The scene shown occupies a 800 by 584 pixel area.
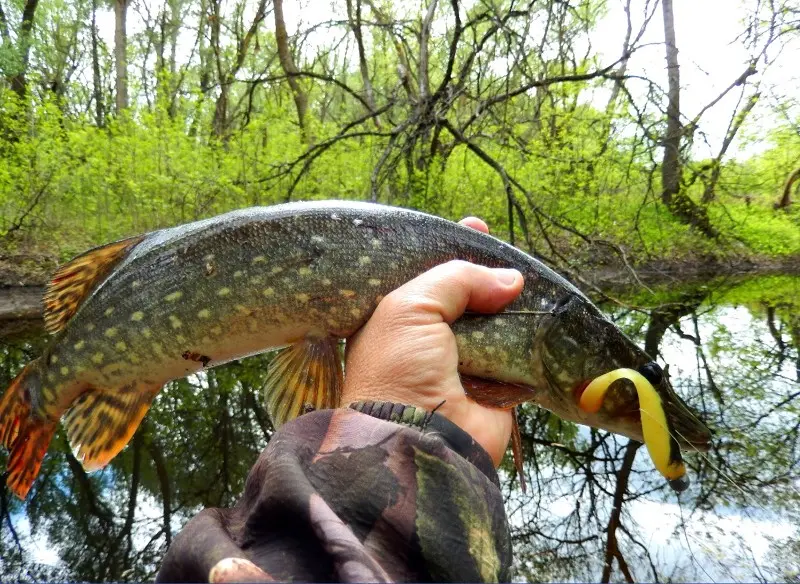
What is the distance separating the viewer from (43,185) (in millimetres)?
6379

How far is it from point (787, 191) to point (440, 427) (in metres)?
12.9

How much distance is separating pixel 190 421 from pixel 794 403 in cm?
332

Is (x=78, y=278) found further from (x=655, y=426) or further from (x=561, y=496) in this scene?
(x=561, y=496)

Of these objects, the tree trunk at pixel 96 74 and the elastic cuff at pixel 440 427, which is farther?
the tree trunk at pixel 96 74

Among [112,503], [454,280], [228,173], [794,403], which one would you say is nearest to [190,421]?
[112,503]

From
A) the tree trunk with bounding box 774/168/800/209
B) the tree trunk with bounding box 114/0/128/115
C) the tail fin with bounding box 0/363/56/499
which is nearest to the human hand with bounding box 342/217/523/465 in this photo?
the tail fin with bounding box 0/363/56/499

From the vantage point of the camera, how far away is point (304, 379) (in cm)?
131

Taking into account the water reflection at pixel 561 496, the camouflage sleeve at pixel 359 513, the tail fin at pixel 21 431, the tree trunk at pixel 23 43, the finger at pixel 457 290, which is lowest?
the water reflection at pixel 561 496

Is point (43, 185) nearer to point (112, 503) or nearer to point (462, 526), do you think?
point (112, 503)

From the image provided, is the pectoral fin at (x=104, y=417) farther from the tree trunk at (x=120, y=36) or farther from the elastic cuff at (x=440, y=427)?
the tree trunk at (x=120, y=36)

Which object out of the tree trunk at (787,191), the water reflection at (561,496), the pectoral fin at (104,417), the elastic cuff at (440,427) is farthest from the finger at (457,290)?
the tree trunk at (787,191)

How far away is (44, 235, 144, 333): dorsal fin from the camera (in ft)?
4.49

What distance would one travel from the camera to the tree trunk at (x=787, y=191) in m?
10.8

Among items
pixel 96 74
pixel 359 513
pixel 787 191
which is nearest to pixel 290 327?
pixel 359 513
